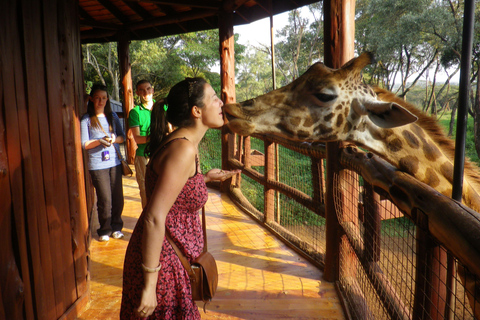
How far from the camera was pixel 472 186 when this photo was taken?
2377 mm

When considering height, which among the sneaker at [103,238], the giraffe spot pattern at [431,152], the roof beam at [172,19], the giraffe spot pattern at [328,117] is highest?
the roof beam at [172,19]

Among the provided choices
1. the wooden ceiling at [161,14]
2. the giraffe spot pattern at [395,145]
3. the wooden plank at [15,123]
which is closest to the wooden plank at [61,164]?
the wooden plank at [15,123]

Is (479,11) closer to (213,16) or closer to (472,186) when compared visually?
(213,16)

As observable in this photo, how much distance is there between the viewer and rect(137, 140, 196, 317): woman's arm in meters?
1.45

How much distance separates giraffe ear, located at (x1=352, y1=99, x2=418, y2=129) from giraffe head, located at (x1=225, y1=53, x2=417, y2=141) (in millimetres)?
10

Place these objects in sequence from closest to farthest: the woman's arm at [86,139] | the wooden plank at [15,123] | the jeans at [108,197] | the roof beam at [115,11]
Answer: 1. the wooden plank at [15,123]
2. the woman's arm at [86,139]
3. the jeans at [108,197]
4. the roof beam at [115,11]

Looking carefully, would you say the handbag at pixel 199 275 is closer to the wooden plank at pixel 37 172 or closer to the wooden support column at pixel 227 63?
the wooden plank at pixel 37 172

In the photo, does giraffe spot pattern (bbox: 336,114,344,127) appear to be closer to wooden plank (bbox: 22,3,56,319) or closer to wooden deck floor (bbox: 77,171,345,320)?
wooden deck floor (bbox: 77,171,345,320)

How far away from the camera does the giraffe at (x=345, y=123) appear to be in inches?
92.1

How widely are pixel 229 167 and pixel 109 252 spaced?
3.00 metres

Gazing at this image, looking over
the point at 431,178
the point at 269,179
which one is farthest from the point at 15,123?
the point at 269,179

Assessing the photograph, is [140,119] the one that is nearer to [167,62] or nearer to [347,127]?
[347,127]

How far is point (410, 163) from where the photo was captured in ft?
7.68

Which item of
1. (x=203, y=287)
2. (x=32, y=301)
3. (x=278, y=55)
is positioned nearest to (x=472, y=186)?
(x=203, y=287)
